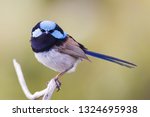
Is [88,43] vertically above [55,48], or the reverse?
[55,48]

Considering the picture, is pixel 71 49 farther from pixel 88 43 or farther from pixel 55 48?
pixel 88 43

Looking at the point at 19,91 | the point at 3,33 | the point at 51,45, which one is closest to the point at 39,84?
the point at 19,91

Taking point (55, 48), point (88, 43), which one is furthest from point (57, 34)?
point (88, 43)

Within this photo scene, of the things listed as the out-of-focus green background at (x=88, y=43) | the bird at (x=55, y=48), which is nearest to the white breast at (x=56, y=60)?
the bird at (x=55, y=48)

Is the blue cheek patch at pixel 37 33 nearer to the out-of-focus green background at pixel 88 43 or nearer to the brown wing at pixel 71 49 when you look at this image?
the brown wing at pixel 71 49

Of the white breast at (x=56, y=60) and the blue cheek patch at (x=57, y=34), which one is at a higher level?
the blue cheek patch at (x=57, y=34)

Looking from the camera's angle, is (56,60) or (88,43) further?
(88,43)

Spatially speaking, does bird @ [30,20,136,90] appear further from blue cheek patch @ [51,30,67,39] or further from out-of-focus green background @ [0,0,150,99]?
out-of-focus green background @ [0,0,150,99]
